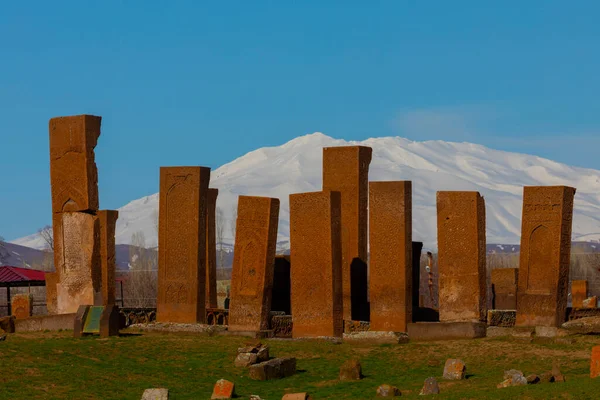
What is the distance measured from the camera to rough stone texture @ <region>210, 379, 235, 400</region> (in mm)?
19297

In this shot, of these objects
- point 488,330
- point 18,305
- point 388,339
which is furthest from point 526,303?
point 18,305

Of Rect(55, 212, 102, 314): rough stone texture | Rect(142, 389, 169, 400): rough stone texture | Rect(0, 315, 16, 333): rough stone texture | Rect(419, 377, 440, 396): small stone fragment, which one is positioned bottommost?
Rect(142, 389, 169, 400): rough stone texture

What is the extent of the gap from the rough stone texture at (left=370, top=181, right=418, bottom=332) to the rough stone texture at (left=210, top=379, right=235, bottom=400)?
7691 millimetres

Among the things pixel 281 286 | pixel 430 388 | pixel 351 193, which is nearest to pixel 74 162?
pixel 351 193

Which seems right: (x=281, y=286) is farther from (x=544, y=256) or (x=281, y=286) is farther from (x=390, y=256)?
(x=544, y=256)

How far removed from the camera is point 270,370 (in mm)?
21781

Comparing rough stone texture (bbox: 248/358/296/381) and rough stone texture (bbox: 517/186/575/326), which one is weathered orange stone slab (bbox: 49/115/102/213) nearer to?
rough stone texture (bbox: 248/358/296/381)

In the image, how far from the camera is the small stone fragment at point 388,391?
740 inches

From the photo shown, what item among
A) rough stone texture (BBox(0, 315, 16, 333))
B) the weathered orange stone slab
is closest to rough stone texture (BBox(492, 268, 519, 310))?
the weathered orange stone slab

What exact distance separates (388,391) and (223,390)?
8.18 feet

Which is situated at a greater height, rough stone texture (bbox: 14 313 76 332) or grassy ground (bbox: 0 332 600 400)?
rough stone texture (bbox: 14 313 76 332)

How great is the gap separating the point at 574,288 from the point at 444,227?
395 inches

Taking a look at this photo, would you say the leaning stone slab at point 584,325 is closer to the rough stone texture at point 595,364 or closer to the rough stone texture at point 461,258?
the rough stone texture at point 461,258

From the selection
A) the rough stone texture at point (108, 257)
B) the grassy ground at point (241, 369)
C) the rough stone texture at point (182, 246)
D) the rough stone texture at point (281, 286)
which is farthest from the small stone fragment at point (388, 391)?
the rough stone texture at point (108, 257)
